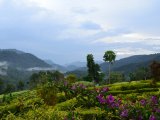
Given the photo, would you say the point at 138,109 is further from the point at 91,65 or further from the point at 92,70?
the point at 92,70

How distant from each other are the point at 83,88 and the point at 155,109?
4.88m

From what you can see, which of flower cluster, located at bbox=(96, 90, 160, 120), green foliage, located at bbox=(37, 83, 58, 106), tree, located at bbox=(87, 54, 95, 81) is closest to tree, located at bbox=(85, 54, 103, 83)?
tree, located at bbox=(87, 54, 95, 81)

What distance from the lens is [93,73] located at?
95.9 metres

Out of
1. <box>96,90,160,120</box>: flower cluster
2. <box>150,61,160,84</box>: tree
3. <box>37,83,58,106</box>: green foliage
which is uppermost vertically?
<box>150,61,160,84</box>: tree

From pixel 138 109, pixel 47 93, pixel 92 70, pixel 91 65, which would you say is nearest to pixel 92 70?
pixel 92 70

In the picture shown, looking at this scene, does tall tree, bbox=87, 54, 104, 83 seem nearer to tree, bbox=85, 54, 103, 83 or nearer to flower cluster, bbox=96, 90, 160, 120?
tree, bbox=85, 54, 103, 83

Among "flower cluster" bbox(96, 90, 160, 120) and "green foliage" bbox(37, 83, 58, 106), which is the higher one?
"flower cluster" bbox(96, 90, 160, 120)

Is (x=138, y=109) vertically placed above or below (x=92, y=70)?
below

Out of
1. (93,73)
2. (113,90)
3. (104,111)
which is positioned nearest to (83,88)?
(104,111)

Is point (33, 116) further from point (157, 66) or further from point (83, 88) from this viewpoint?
point (157, 66)

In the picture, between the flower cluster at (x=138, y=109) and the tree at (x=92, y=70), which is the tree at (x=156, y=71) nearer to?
the flower cluster at (x=138, y=109)

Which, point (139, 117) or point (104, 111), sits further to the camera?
point (104, 111)

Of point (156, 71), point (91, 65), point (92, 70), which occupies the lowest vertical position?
point (156, 71)

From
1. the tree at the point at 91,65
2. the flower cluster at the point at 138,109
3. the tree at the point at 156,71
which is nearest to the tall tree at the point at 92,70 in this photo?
the tree at the point at 91,65
